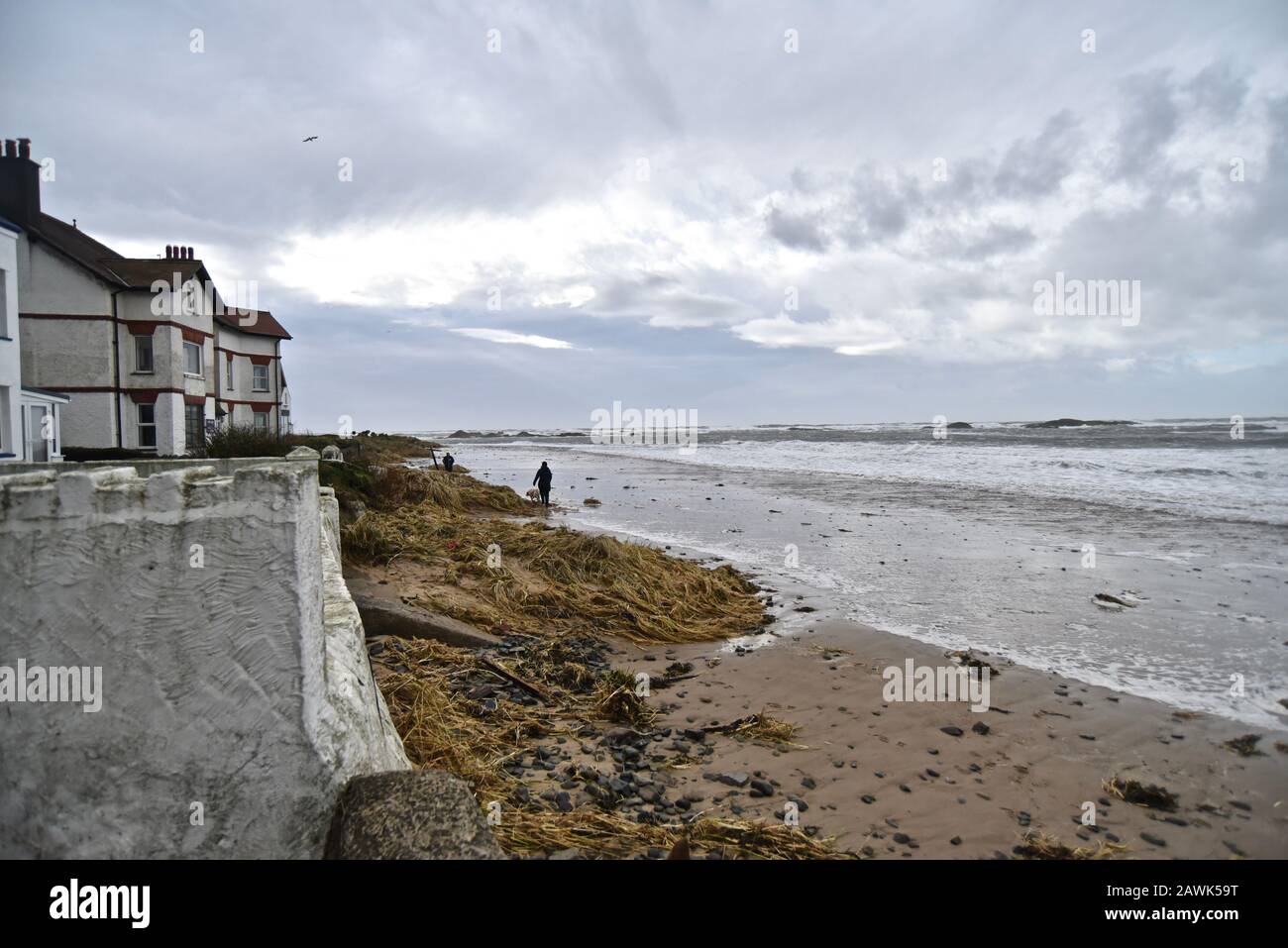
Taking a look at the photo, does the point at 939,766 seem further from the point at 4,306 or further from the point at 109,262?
the point at 109,262

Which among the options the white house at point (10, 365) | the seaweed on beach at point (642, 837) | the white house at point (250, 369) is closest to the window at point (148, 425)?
the white house at point (250, 369)

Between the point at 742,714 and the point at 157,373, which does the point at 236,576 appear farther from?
the point at 157,373

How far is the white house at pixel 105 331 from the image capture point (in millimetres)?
22047

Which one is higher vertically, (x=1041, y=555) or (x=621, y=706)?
(x=1041, y=555)

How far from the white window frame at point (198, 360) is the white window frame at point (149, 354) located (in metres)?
1.20

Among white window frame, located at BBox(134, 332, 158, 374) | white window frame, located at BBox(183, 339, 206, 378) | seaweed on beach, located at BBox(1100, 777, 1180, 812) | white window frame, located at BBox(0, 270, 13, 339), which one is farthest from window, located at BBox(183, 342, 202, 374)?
seaweed on beach, located at BBox(1100, 777, 1180, 812)

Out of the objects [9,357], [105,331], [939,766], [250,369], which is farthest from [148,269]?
[939,766]

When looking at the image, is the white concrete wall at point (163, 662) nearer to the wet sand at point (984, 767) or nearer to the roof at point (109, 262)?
the wet sand at point (984, 767)

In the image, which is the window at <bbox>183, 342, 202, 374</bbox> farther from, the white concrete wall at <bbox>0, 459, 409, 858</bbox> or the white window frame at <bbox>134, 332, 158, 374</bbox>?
the white concrete wall at <bbox>0, 459, 409, 858</bbox>

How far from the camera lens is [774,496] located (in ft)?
77.9

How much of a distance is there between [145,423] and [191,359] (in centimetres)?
325

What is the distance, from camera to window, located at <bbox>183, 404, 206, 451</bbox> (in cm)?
2511

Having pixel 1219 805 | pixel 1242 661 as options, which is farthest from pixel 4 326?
pixel 1242 661

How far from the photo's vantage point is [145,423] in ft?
79.0
